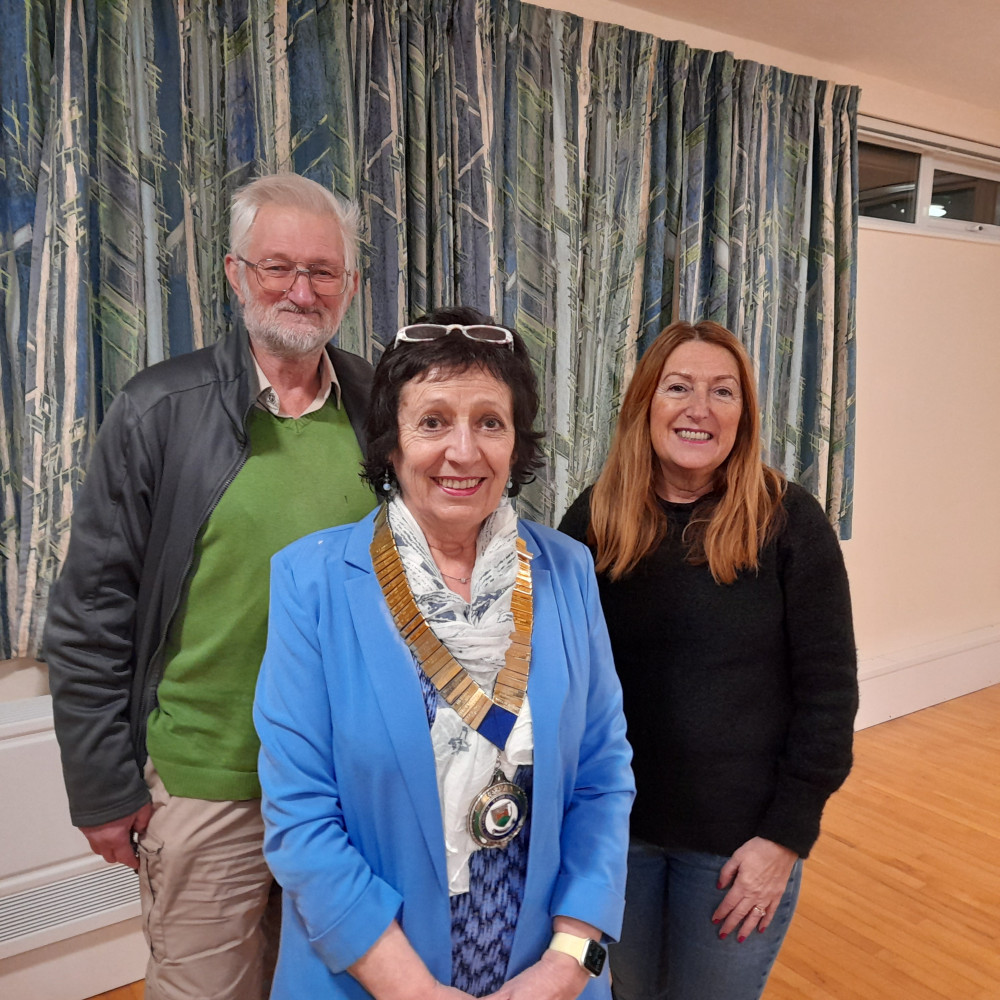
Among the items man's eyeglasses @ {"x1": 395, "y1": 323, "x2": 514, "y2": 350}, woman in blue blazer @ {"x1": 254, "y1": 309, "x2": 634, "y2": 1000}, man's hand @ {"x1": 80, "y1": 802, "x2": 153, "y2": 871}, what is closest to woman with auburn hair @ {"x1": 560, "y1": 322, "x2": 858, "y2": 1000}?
woman in blue blazer @ {"x1": 254, "y1": 309, "x2": 634, "y2": 1000}

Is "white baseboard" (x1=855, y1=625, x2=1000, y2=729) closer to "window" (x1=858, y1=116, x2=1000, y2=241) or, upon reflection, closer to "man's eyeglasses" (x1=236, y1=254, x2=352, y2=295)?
"window" (x1=858, y1=116, x2=1000, y2=241)

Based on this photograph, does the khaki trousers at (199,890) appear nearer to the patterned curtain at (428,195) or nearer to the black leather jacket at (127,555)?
the black leather jacket at (127,555)

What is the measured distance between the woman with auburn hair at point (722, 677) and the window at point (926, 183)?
8.96 ft

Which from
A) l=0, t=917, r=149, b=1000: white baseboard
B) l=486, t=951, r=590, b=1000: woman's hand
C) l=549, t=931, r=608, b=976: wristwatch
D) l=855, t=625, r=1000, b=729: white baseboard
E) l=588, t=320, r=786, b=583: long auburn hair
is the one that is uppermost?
l=588, t=320, r=786, b=583: long auburn hair

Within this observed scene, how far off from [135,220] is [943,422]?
385cm

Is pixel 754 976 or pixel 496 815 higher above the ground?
pixel 496 815

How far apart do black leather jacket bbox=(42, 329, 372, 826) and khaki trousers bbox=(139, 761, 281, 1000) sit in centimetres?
9

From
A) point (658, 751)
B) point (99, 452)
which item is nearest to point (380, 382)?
point (99, 452)

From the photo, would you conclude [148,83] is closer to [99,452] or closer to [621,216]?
[99,452]

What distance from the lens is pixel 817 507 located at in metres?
1.50

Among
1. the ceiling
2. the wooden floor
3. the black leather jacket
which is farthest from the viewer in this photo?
the ceiling

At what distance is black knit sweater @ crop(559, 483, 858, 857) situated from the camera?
142 centimetres

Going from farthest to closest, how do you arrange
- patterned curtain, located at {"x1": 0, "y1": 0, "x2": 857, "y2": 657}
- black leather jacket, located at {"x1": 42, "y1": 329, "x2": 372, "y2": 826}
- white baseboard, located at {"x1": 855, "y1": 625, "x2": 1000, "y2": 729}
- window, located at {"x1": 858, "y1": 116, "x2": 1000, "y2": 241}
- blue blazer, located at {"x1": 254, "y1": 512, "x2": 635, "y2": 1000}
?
white baseboard, located at {"x1": 855, "y1": 625, "x2": 1000, "y2": 729}
window, located at {"x1": 858, "y1": 116, "x2": 1000, "y2": 241}
patterned curtain, located at {"x1": 0, "y1": 0, "x2": 857, "y2": 657}
black leather jacket, located at {"x1": 42, "y1": 329, "x2": 372, "y2": 826}
blue blazer, located at {"x1": 254, "y1": 512, "x2": 635, "y2": 1000}

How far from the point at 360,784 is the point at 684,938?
775 mm
